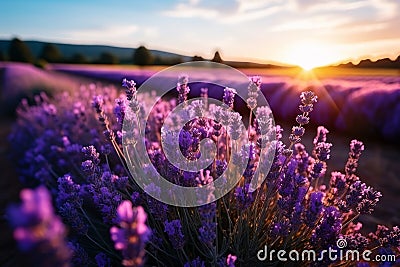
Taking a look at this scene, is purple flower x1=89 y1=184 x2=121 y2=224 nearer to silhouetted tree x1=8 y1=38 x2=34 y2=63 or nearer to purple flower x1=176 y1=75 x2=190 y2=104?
purple flower x1=176 y1=75 x2=190 y2=104

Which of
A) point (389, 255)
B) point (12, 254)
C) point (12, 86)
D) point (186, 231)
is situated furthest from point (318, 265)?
point (12, 86)

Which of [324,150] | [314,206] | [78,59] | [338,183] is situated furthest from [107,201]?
[78,59]

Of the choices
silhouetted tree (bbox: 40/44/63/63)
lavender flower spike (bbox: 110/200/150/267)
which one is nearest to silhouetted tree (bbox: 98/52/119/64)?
silhouetted tree (bbox: 40/44/63/63)

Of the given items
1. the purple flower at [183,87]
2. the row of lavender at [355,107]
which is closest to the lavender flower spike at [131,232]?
the purple flower at [183,87]

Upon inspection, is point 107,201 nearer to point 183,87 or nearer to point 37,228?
point 183,87

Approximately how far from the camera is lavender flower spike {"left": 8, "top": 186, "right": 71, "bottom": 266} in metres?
0.48

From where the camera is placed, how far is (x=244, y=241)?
179 centimetres

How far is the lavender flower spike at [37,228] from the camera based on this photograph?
0.48m

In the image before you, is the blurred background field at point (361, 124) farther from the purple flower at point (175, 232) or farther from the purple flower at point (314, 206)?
A: the purple flower at point (175, 232)

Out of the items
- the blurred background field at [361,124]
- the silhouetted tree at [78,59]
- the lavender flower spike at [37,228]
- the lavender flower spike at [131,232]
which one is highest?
the silhouetted tree at [78,59]

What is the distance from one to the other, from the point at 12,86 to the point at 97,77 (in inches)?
194

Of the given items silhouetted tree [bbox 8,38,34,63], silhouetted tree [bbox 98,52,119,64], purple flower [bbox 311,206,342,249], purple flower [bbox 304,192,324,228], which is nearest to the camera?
purple flower [bbox 304,192,324,228]

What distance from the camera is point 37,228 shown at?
51 cm

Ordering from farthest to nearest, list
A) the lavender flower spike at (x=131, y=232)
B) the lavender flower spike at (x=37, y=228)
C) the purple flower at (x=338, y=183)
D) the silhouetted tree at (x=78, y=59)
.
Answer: the silhouetted tree at (x=78, y=59)
the purple flower at (x=338, y=183)
the lavender flower spike at (x=131, y=232)
the lavender flower spike at (x=37, y=228)
